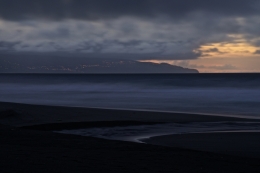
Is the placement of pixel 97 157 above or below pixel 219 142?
above

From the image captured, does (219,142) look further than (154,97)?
No

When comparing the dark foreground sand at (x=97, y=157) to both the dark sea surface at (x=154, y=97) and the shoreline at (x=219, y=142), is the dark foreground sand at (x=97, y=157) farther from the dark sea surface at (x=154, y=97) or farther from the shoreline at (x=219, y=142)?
the dark sea surface at (x=154, y=97)

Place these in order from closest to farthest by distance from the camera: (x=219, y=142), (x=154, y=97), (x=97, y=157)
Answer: (x=97, y=157), (x=219, y=142), (x=154, y=97)

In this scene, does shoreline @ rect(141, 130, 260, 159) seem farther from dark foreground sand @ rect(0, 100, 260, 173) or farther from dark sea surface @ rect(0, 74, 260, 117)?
dark sea surface @ rect(0, 74, 260, 117)

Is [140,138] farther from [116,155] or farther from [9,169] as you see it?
[9,169]

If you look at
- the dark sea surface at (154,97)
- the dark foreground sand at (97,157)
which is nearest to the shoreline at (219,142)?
→ the dark foreground sand at (97,157)

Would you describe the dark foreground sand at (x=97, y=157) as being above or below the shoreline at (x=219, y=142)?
above

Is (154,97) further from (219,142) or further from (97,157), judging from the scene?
(97,157)

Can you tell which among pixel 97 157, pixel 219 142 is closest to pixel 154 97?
pixel 219 142

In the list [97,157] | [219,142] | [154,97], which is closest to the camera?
[97,157]

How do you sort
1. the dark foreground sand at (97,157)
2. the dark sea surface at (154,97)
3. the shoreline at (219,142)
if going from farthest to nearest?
the dark sea surface at (154,97) < the shoreline at (219,142) < the dark foreground sand at (97,157)

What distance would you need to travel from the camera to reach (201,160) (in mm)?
8727

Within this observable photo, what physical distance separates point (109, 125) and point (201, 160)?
825 centimetres

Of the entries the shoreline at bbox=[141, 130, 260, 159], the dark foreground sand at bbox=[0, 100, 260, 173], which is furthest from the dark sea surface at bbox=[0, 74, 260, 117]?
the dark foreground sand at bbox=[0, 100, 260, 173]
